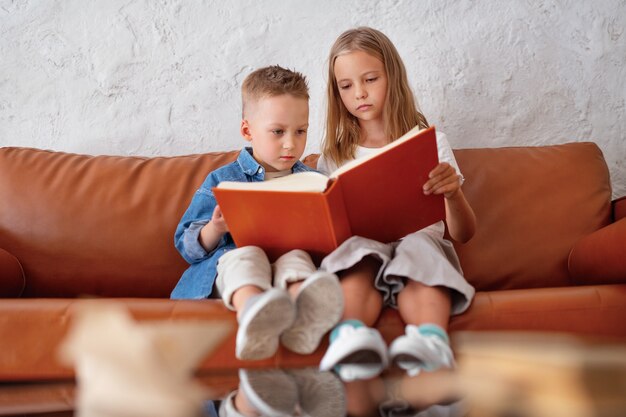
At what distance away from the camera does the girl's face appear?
182cm

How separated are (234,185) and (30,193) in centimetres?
81

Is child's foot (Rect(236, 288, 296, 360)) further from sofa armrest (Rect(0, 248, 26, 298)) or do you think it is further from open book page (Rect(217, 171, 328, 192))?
sofa armrest (Rect(0, 248, 26, 298))

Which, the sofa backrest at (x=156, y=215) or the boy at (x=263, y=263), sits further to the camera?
the sofa backrest at (x=156, y=215)

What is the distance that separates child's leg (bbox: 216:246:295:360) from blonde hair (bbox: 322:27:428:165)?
2.41ft

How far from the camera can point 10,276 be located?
1.61 m

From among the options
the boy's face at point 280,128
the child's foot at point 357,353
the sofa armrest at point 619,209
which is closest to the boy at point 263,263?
the boy's face at point 280,128

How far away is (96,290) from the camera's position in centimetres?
174

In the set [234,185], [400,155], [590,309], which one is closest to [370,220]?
[400,155]

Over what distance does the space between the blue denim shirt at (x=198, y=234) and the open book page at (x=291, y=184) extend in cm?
29

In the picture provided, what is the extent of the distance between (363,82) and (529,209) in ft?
1.92

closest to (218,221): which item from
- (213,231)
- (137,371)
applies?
(213,231)

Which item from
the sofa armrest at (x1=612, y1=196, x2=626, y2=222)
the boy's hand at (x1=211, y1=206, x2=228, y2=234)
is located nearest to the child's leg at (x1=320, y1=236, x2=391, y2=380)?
the boy's hand at (x1=211, y1=206, x2=228, y2=234)

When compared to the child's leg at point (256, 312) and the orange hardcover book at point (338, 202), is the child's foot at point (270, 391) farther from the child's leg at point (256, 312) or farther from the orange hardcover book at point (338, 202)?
the orange hardcover book at point (338, 202)

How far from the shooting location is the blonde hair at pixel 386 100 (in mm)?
1842
